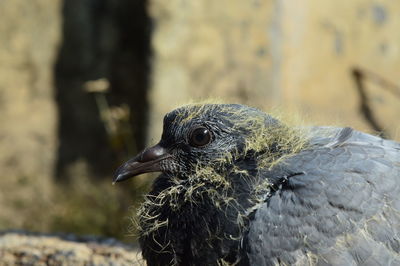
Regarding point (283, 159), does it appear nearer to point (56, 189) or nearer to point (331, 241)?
point (331, 241)

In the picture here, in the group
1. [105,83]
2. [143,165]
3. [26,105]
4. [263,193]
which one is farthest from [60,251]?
[26,105]

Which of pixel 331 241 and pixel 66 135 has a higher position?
pixel 331 241

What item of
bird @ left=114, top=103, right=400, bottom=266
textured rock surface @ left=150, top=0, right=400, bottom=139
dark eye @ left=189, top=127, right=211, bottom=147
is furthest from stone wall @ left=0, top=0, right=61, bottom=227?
dark eye @ left=189, top=127, right=211, bottom=147

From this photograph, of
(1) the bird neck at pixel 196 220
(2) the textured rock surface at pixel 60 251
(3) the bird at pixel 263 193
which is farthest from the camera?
(2) the textured rock surface at pixel 60 251

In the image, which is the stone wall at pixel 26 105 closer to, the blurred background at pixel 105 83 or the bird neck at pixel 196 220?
the blurred background at pixel 105 83

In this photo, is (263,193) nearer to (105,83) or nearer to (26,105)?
(105,83)

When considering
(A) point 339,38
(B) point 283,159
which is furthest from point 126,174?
(A) point 339,38

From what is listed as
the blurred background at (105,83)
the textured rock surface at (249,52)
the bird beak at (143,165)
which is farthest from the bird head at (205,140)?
the blurred background at (105,83)
